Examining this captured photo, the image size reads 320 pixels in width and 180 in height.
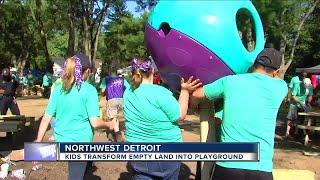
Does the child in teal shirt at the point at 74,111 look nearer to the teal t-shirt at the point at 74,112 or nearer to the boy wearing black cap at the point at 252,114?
the teal t-shirt at the point at 74,112

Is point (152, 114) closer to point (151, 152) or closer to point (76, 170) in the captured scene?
point (151, 152)

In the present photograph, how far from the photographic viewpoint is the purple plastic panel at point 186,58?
4578mm

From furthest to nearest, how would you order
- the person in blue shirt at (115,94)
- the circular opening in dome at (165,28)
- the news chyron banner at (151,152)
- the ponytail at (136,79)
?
1. the person in blue shirt at (115,94)
2. the circular opening in dome at (165,28)
3. the ponytail at (136,79)
4. the news chyron banner at (151,152)

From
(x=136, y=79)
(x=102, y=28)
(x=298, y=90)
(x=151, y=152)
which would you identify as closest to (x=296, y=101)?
(x=298, y=90)

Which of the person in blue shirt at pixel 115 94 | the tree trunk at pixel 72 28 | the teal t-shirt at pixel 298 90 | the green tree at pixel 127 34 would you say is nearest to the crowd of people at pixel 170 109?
the person in blue shirt at pixel 115 94

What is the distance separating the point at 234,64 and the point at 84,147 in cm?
171

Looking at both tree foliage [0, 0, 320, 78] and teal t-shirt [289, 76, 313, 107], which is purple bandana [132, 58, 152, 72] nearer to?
tree foliage [0, 0, 320, 78]

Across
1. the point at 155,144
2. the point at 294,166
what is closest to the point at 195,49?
the point at 155,144

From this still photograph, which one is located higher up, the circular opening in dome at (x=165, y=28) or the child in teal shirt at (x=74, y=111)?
the circular opening in dome at (x=165, y=28)

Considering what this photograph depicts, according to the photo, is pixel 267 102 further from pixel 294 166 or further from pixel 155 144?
pixel 294 166

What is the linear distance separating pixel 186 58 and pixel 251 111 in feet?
3.31

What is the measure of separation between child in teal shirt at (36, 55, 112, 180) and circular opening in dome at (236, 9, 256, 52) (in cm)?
157

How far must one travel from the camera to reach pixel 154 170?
14.1 feet

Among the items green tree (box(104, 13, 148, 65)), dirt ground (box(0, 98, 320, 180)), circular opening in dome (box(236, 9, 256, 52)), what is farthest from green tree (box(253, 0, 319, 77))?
circular opening in dome (box(236, 9, 256, 52))
